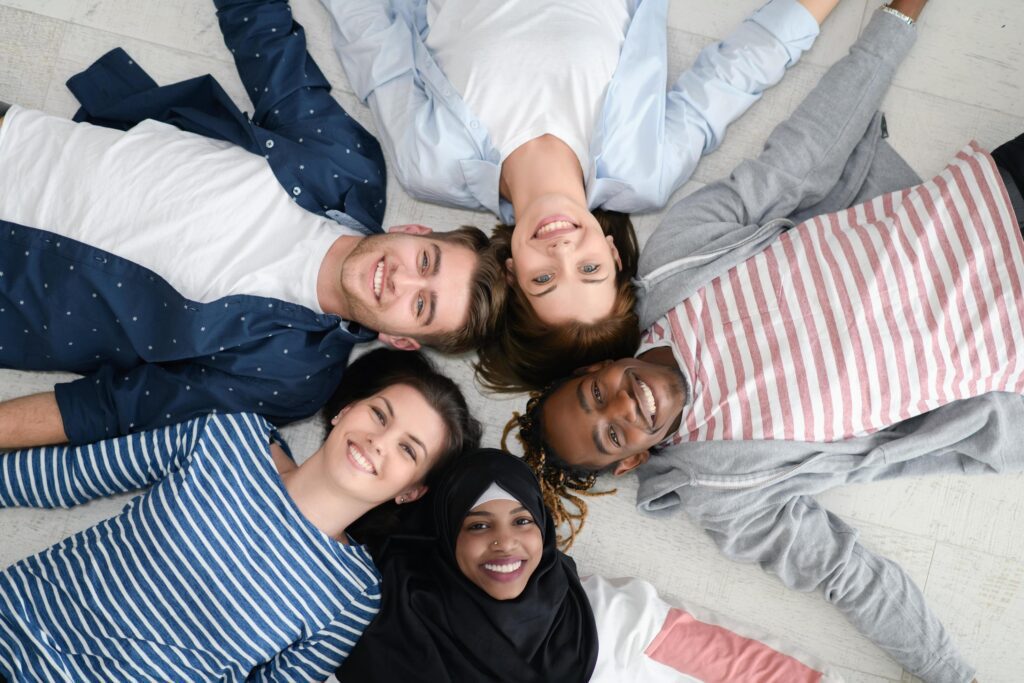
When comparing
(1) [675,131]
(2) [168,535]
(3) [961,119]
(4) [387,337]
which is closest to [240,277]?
(4) [387,337]

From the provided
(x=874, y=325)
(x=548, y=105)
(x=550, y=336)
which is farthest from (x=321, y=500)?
(x=874, y=325)

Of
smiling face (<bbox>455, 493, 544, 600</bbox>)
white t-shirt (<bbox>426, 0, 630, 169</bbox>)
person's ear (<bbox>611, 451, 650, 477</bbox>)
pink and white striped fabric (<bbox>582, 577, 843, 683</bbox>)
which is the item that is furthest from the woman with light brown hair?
pink and white striped fabric (<bbox>582, 577, 843, 683</bbox>)

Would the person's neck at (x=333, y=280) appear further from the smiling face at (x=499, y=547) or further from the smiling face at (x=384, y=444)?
the smiling face at (x=499, y=547)

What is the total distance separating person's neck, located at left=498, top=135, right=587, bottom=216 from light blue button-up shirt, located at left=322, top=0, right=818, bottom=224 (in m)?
0.03

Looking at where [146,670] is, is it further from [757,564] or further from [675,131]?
[675,131]

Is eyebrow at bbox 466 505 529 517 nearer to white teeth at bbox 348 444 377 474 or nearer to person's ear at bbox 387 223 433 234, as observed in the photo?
white teeth at bbox 348 444 377 474

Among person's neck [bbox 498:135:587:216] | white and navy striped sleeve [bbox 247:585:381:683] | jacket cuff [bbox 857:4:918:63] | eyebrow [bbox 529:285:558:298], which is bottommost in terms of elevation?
white and navy striped sleeve [bbox 247:585:381:683]

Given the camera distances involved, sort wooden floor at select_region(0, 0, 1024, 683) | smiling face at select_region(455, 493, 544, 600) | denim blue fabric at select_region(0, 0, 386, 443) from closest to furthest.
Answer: smiling face at select_region(455, 493, 544, 600) → denim blue fabric at select_region(0, 0, 386, 443) → wooden floor at select_region(0, 0, 1024, 683)

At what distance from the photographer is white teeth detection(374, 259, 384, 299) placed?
1.46m

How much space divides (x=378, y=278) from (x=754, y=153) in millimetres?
856

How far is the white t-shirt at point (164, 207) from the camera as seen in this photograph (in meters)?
1.50

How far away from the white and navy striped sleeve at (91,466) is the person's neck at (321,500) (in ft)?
0.68

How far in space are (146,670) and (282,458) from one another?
1.38 ft

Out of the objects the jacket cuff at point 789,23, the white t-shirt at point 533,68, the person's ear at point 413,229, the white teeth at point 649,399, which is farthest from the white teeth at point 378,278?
the jacket cuff at point 789,23
